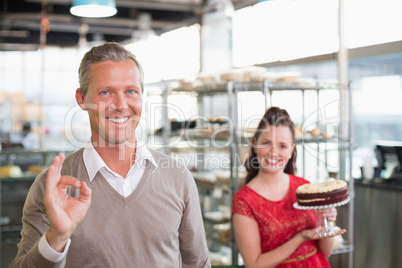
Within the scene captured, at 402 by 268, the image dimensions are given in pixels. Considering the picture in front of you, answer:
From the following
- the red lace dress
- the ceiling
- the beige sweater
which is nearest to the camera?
the beige sweater

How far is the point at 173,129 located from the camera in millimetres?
4699

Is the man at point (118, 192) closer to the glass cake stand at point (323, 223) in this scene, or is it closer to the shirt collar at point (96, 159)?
the shirt collar at point (96, 159)

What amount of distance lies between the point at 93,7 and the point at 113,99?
256cm

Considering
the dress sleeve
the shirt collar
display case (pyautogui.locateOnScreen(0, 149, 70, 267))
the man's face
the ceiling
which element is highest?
the ceiling

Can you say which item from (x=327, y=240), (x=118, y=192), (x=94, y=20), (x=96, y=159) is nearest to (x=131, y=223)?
(x=118, y=192)

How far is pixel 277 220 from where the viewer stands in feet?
7.78

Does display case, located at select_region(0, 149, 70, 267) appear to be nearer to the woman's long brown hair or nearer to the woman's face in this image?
the woman's long brown hair

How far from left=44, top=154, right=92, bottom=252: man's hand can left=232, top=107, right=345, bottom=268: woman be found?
1.23m

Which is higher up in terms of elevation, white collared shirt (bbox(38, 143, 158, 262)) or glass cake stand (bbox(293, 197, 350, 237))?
white collared shirt (bbox(38, 143, 158, 262))

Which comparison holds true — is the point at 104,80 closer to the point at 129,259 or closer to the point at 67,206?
the point at 67,206

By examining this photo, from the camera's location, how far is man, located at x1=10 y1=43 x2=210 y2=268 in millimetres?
1430

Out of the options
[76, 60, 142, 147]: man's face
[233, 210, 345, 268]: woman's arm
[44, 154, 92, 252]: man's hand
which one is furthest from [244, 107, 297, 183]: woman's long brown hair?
[44, 154, 92, 252]: man's hand

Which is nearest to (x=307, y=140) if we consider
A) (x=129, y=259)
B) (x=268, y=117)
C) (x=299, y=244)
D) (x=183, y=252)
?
(x=268, y=117)

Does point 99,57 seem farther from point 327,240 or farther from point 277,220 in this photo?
point 327,240
